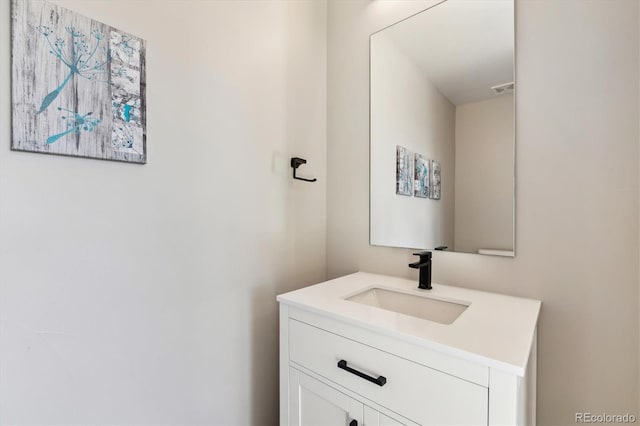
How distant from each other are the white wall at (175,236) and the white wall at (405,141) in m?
0.35

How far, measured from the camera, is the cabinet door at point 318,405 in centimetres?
91

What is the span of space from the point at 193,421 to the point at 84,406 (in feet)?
1.29

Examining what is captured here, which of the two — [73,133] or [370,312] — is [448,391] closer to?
[370,312]

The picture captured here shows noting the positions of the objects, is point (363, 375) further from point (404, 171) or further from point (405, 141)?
point (405, 141)

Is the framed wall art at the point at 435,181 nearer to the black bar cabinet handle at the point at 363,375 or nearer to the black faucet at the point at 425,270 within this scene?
the black faucet at the point at 425,270

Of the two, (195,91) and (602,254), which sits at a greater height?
(195,91)

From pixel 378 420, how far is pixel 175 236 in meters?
0.89

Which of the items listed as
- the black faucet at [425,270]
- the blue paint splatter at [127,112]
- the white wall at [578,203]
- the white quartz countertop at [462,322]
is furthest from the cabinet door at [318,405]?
the blue paint splatter at [127,112]

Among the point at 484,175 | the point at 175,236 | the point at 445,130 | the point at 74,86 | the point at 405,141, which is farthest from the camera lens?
the point at 405,141

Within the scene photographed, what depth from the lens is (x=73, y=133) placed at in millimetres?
818

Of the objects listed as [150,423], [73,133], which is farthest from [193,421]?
[73,133]

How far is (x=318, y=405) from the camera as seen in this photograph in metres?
1.00

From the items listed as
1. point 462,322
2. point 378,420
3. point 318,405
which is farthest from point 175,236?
point 462,322

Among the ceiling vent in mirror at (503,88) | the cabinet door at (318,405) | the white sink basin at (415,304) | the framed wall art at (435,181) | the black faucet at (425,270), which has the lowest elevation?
the cabinet door at (318,405)
